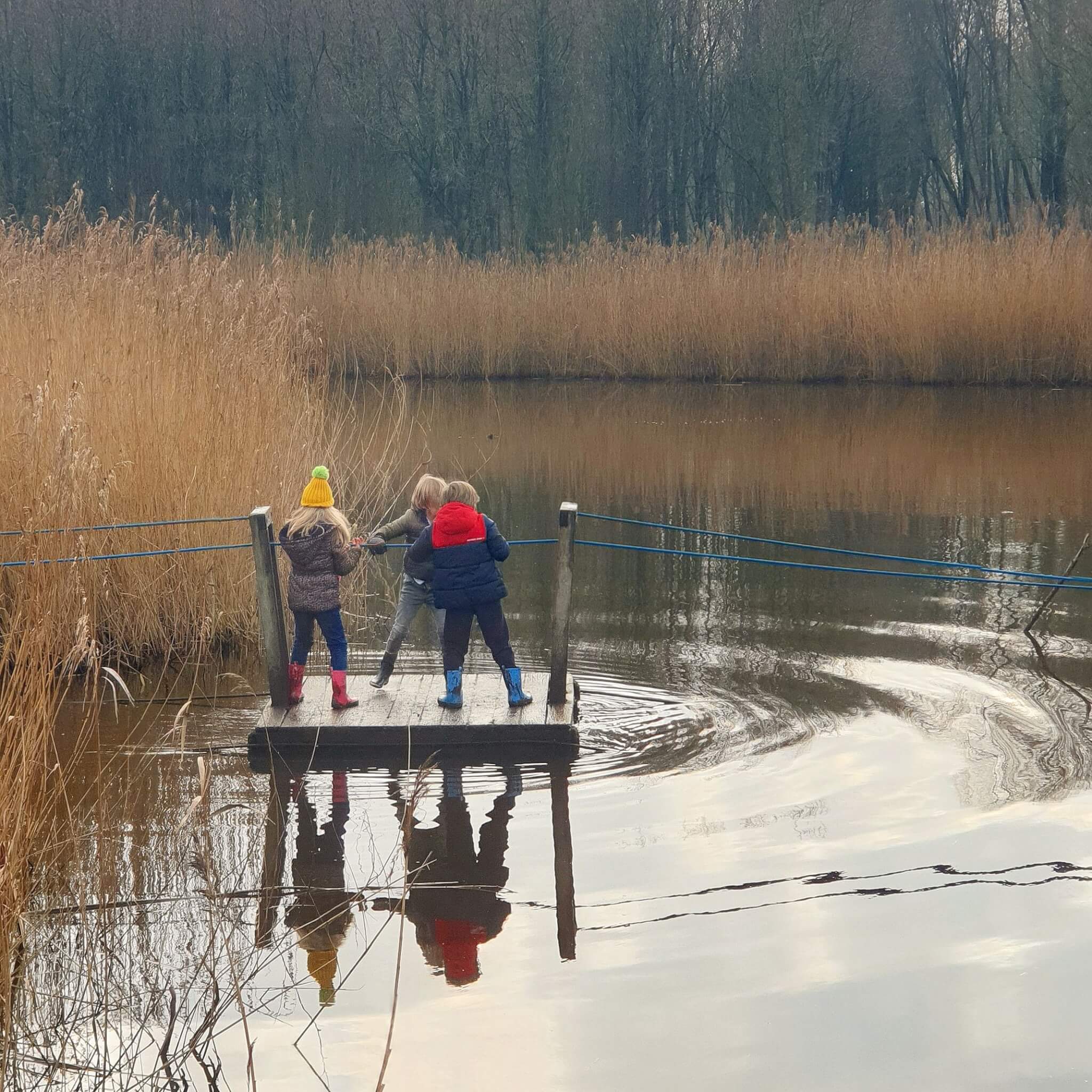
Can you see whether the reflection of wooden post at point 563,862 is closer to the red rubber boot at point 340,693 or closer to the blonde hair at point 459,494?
the red rubber boot at point 340,693

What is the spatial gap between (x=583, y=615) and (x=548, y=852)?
343 centimetres

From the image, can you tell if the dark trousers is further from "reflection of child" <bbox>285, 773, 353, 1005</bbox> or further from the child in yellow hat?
"reflection of child" <bbox>285, 773, 353, 1005</bbox>

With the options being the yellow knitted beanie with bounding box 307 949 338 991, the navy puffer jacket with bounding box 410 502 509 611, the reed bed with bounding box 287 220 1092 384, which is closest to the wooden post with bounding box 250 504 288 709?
the navy puffer jacket with bounding box 410 502 509 611

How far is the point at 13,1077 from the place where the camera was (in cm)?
315

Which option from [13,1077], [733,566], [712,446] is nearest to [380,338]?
[712,446]

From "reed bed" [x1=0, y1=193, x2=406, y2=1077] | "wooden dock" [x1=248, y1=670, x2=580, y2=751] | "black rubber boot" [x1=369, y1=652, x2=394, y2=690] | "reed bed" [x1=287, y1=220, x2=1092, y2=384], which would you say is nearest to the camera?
"wooden dock" [x1=248, y1=670, x2=580, y2=751]

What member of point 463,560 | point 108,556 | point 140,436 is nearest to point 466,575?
point 463,560

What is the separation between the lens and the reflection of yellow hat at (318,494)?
579 cm

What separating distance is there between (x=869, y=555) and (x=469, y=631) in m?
1.57

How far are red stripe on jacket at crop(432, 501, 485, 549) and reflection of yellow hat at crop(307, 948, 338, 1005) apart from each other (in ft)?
6.71

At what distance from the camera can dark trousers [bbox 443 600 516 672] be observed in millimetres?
5852

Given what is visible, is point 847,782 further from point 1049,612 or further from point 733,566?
point 733,566

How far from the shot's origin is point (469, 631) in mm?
5938

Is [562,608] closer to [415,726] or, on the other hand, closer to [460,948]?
[415,726]
